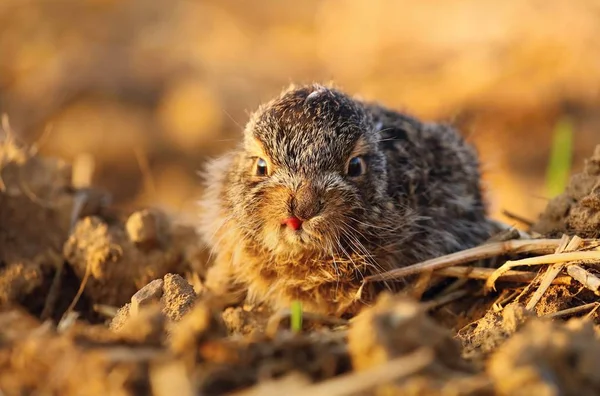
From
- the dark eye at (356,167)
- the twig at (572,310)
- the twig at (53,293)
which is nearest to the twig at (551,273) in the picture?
the twig at (572,310)

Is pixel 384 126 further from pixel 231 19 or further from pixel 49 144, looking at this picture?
pixel 231 19

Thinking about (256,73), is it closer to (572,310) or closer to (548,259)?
(548,259)

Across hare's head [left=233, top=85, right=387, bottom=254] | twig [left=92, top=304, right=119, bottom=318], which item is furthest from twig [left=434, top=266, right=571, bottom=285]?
twig [left=92, top=304, right=119, bottom=318]

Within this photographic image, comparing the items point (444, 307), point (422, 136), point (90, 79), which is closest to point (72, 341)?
point (444, 307)

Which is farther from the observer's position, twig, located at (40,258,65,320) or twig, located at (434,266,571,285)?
twig, located at (40,258,65,320)

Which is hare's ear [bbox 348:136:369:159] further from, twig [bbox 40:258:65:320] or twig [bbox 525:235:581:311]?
twig [bbox 40:258:65:320]
